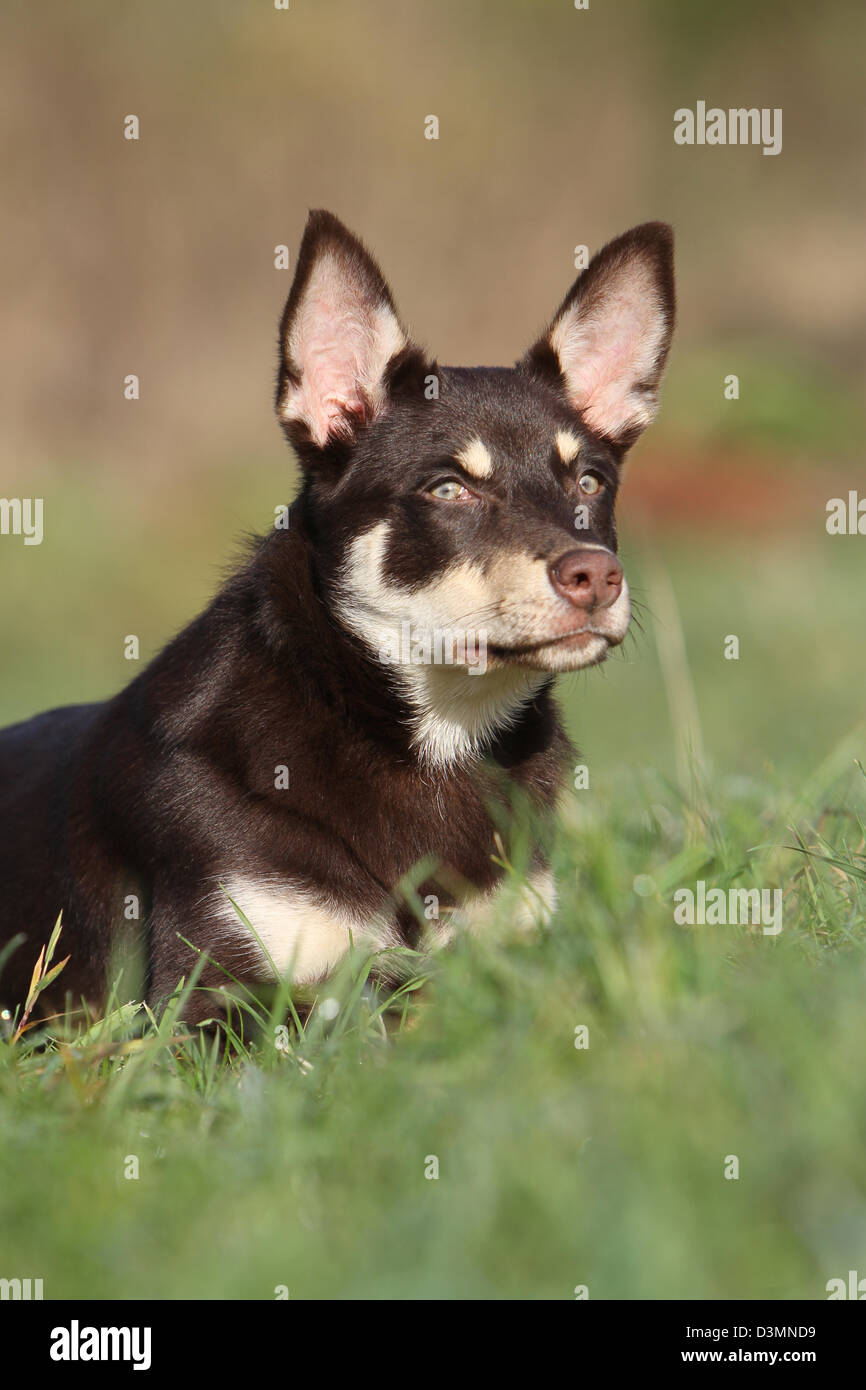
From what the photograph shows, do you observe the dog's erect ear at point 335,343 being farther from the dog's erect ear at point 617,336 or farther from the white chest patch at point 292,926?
the white chest patch at point 292,926

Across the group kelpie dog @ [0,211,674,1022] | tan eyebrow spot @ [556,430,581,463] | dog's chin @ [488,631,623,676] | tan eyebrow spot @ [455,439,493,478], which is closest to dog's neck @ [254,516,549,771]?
kelpie dog @ [0,211,674,1022]

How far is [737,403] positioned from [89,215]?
31.3 ft

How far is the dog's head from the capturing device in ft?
11.5

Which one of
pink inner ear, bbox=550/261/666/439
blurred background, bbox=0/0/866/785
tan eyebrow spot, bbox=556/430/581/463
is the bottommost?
tan eyebrow spot, bbox=556/430/581/463

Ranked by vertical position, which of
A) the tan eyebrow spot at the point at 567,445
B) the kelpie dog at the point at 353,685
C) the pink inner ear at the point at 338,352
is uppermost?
the pink inner ear at the point at 338,352

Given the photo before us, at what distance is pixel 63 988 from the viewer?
155 inches

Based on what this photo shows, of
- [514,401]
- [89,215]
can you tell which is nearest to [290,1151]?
[514,401]

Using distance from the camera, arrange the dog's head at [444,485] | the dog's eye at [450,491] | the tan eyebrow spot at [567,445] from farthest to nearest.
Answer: the tan eyebrow spot at [567,445] → the dog's eye at [450,491] → the dog's head at [444,485]

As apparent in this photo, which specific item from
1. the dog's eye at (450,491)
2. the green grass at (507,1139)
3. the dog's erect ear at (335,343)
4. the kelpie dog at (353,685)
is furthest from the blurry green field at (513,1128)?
the dog's erect ear at (335,343)

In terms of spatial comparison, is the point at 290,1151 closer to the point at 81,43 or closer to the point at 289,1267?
the point at 289,1267

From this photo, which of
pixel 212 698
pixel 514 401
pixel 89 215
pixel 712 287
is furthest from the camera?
pixel 712 287

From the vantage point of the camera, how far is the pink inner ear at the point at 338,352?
3803 mm

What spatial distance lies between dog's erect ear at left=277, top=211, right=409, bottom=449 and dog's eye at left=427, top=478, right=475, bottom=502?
13.4 inches

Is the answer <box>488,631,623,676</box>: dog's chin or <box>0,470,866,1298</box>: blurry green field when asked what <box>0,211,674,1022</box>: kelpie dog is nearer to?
<box>488,631,623,676</box>: dog's chin
